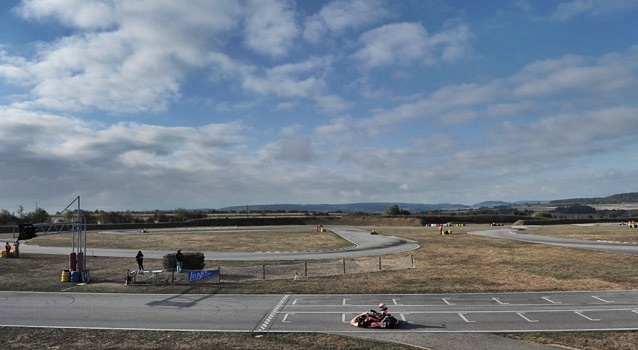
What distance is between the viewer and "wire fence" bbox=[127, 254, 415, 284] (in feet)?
99.1

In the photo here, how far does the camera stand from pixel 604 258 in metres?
39.3

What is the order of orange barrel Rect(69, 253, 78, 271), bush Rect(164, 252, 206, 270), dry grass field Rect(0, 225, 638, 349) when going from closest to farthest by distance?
dry grass field Rect(0, 225, 638, 349) → orange barrel Rect(69, 253, 78, 271) → bush Rect(164, 252, 206, 270)

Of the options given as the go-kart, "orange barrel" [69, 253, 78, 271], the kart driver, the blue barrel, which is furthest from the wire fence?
the kart driver

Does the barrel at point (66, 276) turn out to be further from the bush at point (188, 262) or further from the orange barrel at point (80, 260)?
the bush at point (188, 262)

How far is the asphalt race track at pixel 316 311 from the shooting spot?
62.7ft

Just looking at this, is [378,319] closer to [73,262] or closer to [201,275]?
[201,275]

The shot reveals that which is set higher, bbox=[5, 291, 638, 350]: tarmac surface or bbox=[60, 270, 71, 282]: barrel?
bbox=[60, 270, 71, 282]: barrel

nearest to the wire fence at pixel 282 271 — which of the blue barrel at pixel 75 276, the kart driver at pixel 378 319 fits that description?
the blue barrel at pixel 75 276

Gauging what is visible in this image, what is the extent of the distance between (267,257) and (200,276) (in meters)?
14.6

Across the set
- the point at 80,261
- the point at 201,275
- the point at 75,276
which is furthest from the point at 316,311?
the point at 80,261

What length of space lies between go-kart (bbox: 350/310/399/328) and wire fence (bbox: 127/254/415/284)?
1283cm

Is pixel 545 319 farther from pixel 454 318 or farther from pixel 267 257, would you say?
pixel 267 257

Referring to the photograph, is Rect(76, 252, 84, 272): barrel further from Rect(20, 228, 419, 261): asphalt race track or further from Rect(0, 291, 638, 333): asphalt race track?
Rect(20, 228, 419, 261): asphalt race track

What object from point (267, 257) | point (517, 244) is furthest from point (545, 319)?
point (517, 244)
